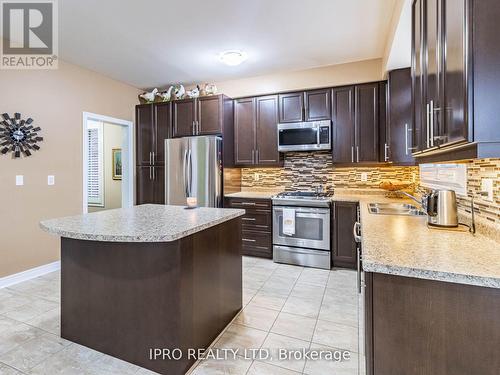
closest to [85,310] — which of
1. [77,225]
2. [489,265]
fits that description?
[77,225]

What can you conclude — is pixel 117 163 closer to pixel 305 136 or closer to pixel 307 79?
pixel 305 136

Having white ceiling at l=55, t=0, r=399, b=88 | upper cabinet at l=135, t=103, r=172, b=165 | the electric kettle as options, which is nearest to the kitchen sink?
the electric kettle

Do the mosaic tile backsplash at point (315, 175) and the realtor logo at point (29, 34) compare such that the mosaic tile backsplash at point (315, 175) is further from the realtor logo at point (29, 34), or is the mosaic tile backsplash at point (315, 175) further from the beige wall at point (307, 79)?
the realtor logo at point (29, 34)

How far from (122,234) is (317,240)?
2.67 m

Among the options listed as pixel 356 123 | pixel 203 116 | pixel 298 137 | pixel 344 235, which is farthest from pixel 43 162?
pixel 356 123

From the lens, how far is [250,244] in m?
4.04

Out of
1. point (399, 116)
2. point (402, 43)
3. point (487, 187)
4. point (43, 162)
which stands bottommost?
point (487, 187)

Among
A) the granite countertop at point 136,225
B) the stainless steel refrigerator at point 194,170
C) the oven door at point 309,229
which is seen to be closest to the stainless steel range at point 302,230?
the oven door at point 309,229

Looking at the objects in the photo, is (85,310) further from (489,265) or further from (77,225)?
(489,265)

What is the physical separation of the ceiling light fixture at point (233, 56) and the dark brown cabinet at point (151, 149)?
150 cm

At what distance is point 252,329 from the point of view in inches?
85.5

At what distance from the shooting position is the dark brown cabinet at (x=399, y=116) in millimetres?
3086

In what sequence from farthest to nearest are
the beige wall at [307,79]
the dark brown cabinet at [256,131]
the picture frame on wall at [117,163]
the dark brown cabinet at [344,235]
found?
the picture frame on wall at [117,163]
the dark brown cabinet at [256,131]
the beige wall at [307,79]
the dark brown cabinet at [344,235]

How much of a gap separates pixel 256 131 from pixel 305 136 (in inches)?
30.7
